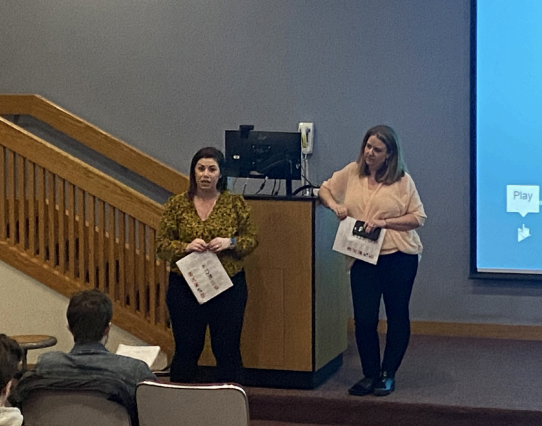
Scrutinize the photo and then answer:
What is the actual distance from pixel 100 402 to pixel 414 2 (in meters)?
4.05

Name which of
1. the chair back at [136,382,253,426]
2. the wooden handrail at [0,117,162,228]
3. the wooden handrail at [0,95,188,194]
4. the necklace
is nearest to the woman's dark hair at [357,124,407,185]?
the necklace

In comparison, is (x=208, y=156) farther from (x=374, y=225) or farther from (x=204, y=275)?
(x=374, y=225)

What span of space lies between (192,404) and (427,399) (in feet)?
5.82

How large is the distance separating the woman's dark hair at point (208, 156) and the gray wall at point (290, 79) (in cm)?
197

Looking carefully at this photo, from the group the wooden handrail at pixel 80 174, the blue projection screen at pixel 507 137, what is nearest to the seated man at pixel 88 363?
the wooden handrail at pixel 80 174

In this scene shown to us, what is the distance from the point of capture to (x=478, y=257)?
598 cm

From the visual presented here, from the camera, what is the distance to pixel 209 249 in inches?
169

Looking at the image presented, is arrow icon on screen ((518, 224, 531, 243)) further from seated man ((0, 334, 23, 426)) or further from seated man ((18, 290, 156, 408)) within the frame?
seated man ((0, 334, 23, 426))

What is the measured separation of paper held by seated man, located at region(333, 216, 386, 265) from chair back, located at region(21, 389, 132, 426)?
5.65 ft

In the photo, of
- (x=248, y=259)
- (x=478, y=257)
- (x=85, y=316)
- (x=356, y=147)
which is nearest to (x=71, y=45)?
(x=356, y=147)

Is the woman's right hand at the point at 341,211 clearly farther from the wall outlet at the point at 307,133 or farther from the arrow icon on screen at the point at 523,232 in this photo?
the arrow icon on screen at the point at 523,232

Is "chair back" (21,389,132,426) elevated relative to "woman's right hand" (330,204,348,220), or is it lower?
lower

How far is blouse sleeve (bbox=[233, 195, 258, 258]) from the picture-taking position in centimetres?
430

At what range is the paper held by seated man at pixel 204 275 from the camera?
428cm
